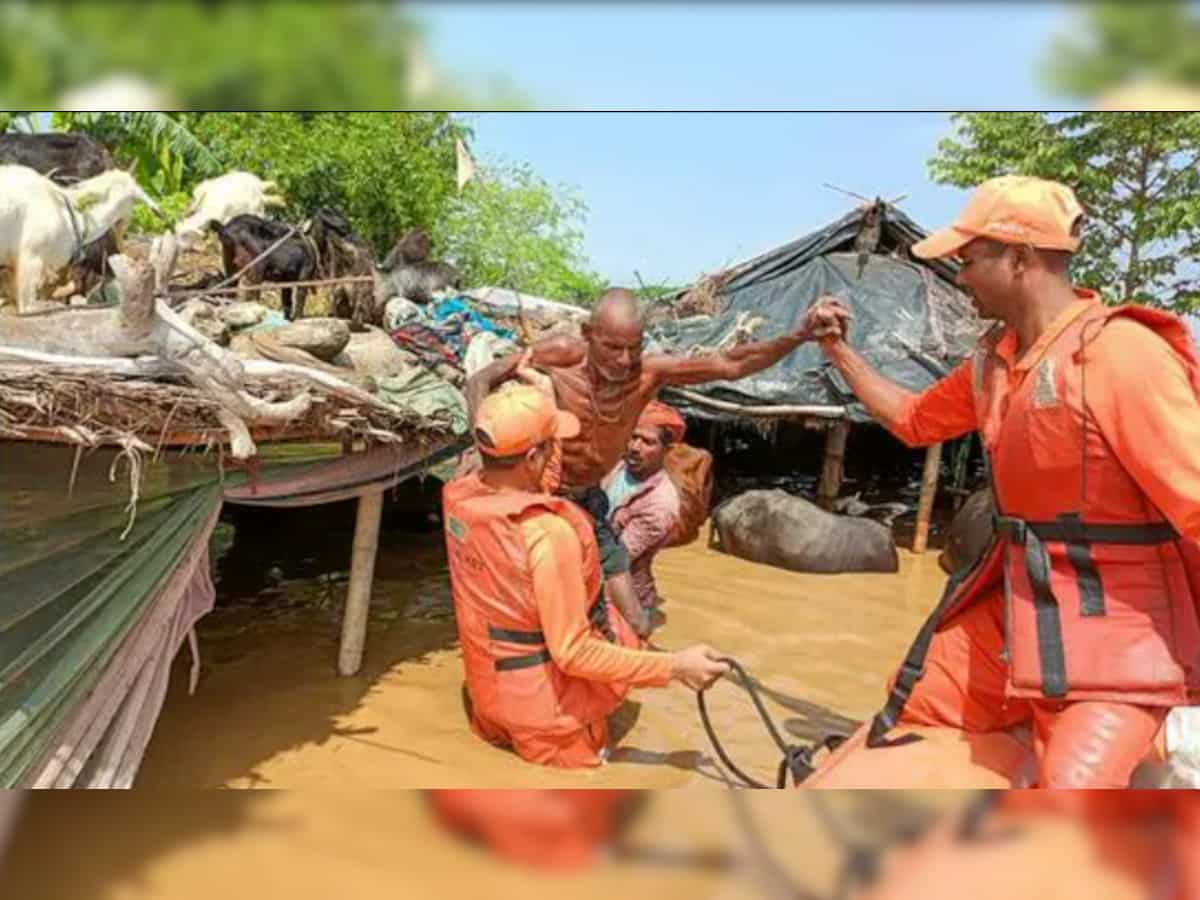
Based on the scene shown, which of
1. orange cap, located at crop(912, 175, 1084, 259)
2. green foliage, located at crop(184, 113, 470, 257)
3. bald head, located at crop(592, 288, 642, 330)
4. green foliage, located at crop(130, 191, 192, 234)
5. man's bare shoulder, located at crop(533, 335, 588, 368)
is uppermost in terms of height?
green foliage, located at crop(184, 113, 470, 257)

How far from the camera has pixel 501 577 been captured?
12.3ft

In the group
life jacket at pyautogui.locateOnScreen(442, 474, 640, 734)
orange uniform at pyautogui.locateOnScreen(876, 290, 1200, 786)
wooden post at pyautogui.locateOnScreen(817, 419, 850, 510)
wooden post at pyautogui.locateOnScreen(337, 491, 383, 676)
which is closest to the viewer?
orange uniform at pyautogui.locateOnScreen(876, 290, 1200, 786)

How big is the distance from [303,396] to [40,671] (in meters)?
1.20

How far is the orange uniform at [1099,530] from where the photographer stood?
2.29m

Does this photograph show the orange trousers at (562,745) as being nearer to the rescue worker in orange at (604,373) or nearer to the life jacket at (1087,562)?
the rescue worker in orange at (604,373)

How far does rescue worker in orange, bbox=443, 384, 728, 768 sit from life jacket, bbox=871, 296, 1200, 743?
1.30 metres

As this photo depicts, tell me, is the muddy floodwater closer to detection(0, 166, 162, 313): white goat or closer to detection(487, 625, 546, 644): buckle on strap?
detection(487, 625, 546, 644): buckle on strap

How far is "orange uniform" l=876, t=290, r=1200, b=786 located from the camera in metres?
2.29

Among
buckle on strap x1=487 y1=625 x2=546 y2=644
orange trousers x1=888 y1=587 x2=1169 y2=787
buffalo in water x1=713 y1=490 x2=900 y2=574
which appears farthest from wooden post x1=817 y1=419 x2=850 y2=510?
orange trousers x1=888 y1=587 x2=1169 y2=787

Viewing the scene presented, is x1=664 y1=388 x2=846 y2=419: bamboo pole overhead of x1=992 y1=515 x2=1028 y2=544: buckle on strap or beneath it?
overhead

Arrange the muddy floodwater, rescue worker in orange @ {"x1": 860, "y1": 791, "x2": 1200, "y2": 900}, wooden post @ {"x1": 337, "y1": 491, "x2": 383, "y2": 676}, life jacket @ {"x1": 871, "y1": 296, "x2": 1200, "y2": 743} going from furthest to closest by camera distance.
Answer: wooden post @ {"x1": 337, "y1": 491, "x2": 383, "y2": 676} < the muddy floodwater < life jacket @ {"x1": 871, "y1": 296, "x2": 1200, "y2": 743} < rescue worker in orange @ {"x1": 860, "y1": 791, "x2": 1200, "y2": 900}

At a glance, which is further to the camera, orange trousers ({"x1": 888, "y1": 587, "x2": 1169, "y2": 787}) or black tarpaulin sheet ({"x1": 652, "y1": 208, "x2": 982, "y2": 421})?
black tarpaulin sheet ({"x1": 652, "y1": 208, "x2": 982, "y2": 421})

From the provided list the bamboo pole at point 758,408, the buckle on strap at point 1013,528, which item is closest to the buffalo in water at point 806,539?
the bamboo pole at point 758,408

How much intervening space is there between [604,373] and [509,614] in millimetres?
1223
